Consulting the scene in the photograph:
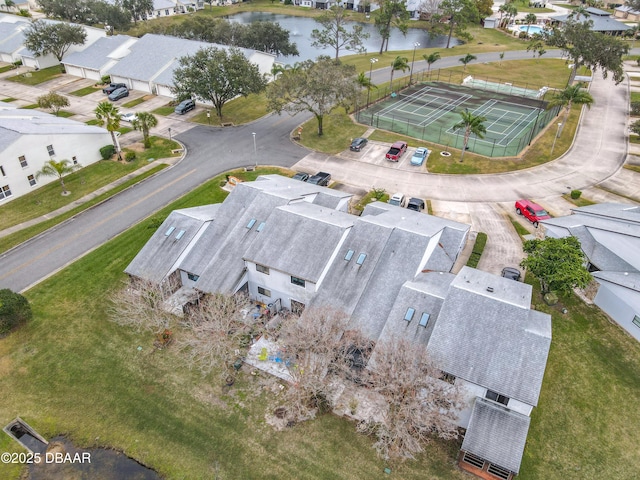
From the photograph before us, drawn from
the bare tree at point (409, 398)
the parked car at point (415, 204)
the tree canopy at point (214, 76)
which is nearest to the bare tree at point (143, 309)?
the bare tree at point (409, 398)

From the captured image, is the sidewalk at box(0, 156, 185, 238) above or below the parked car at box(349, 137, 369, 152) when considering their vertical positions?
below

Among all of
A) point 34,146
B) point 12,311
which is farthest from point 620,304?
point 34,146

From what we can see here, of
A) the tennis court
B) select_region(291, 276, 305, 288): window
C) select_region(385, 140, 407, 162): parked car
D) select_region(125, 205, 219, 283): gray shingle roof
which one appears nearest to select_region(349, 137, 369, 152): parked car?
select_region(385, 140, 407, 162): parked car

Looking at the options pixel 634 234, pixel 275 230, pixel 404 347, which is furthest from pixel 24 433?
pixel 634 234

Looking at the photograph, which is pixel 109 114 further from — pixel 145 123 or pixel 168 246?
pixel 168 246

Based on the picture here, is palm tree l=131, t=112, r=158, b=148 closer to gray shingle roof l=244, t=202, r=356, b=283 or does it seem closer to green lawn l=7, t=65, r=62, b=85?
gray shingle roof l=244, t=202, r=356, b=283

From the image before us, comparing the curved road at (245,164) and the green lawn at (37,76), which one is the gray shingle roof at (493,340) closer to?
the curved road at (245,164)

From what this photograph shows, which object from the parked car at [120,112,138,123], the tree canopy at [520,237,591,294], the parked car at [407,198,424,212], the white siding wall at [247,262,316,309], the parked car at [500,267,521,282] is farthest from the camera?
the parked car at [120,112,138,123]
